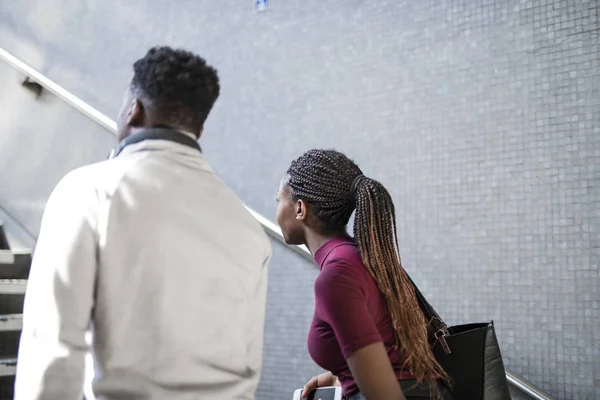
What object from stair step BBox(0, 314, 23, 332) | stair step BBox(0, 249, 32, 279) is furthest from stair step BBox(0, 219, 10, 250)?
stair step BBox(0, 314, 23, 332)

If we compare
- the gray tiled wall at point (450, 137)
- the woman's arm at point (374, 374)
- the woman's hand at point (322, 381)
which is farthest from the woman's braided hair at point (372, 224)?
the gray tiled wall at point (450, 137)

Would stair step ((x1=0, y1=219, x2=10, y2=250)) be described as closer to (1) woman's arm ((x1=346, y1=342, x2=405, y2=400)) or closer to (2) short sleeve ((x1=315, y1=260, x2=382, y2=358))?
(2) short sleeve ((x1=315, y1=260, x2=382, y2=358))

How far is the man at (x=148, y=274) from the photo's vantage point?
95cm

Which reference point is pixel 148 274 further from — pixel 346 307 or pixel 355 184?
pixel 355 184

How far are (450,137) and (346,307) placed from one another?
1.49 m

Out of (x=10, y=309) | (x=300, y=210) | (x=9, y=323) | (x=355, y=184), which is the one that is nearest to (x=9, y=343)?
(x=9, y=323)

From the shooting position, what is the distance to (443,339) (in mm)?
1552

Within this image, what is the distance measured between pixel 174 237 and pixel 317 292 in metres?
0.49

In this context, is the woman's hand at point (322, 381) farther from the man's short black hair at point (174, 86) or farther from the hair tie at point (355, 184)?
the man's short black hair at point (174, 86)

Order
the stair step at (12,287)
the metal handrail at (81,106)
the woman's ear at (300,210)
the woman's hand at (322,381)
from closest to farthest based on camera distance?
the woman's ear at (300,210), the woman's hand at (322,381), the stair step at (12,287), the metal handrail at (81,106)

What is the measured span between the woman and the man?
28 cm

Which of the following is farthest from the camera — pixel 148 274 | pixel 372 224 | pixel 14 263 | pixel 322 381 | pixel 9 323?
pixel 14 263

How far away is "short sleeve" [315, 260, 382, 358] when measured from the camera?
1.39m

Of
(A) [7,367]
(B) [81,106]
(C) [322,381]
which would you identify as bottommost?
(A) [7,367]
